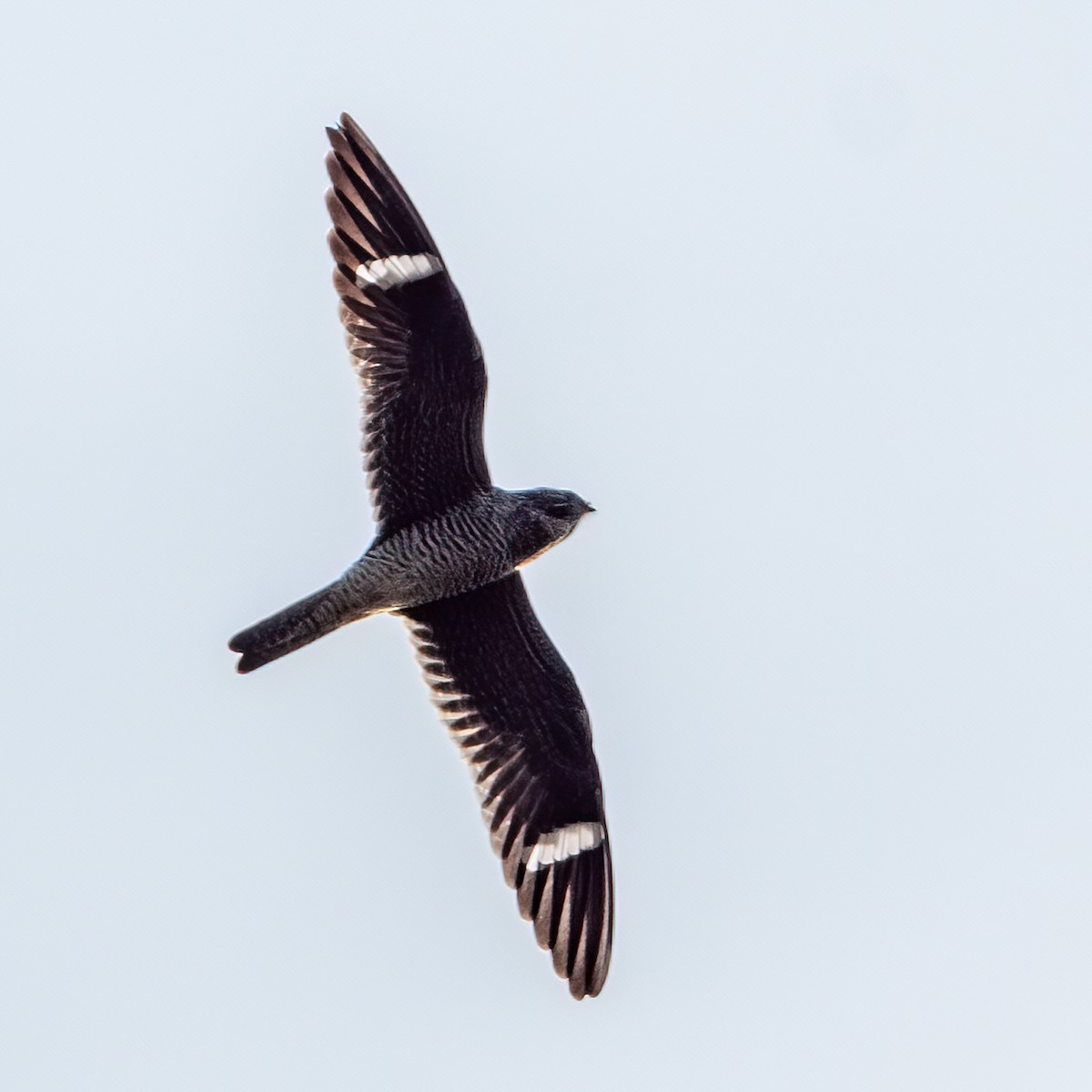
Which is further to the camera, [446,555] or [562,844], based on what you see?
[562,844]

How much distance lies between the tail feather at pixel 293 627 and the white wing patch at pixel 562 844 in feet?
5.16

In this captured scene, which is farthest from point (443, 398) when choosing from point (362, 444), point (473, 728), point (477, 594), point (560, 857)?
point (560, 857)

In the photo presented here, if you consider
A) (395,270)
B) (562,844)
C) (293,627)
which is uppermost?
(395,270)

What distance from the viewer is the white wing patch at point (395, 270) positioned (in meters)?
9.08

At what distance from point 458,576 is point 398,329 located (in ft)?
4.04

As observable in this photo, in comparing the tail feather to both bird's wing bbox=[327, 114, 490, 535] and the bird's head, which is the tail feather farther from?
the bird's head

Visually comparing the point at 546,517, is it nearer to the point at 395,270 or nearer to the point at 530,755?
the point at 530,755

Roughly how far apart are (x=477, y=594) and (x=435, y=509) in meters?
0.53

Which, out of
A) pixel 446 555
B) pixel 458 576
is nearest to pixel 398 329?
pixel 446 555

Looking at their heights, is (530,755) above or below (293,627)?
below

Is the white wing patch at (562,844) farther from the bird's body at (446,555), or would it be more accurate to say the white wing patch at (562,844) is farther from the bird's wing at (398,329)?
the bird's wing at (398,329)

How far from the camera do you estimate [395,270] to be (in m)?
9.14

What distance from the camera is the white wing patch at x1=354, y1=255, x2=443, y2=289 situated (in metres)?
9.08

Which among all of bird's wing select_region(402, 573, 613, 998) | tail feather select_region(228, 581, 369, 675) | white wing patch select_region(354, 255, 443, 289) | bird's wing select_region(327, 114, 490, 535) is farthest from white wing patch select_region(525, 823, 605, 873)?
white wing patch select_region(354, 255, 443, 289)
